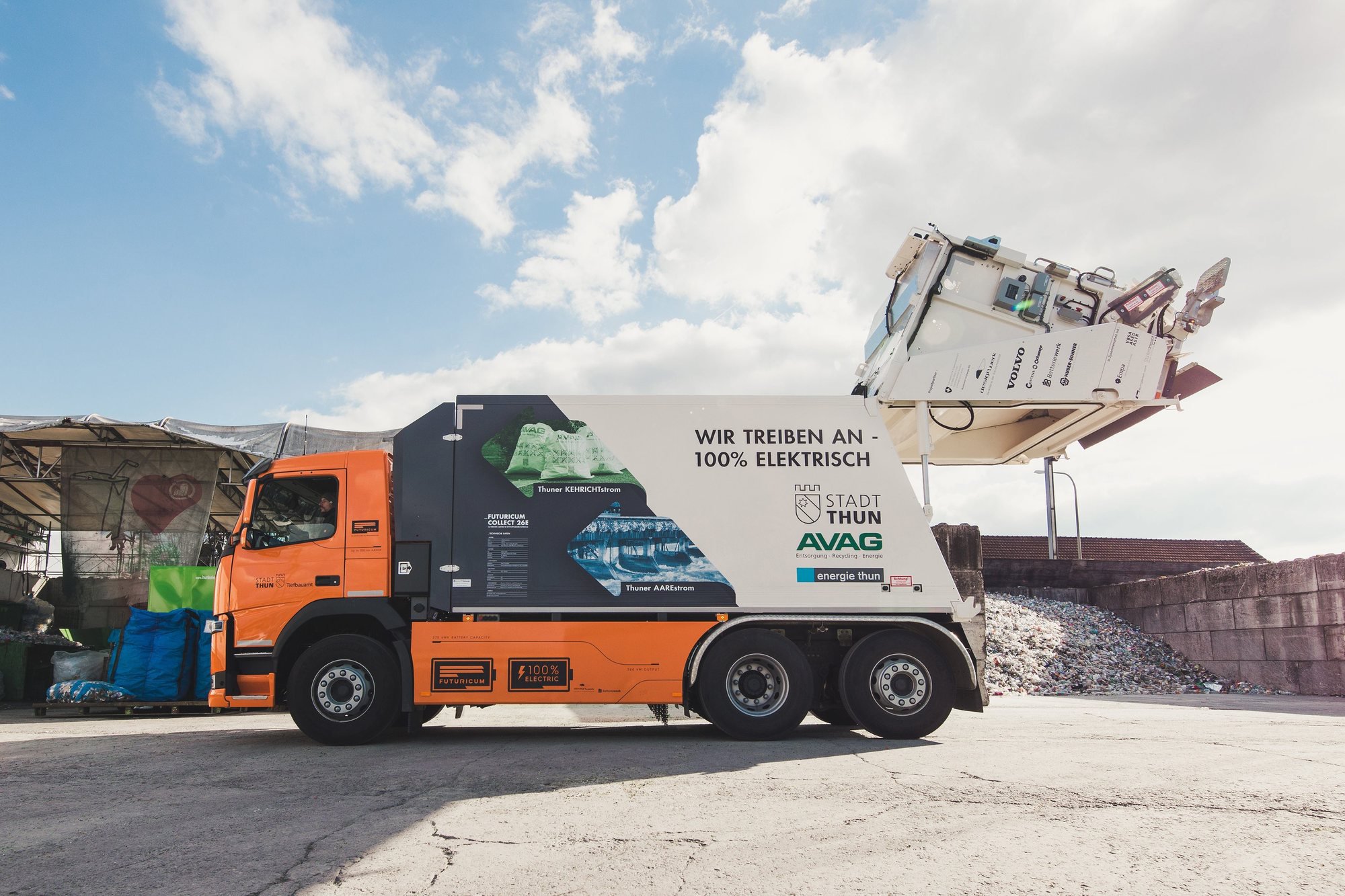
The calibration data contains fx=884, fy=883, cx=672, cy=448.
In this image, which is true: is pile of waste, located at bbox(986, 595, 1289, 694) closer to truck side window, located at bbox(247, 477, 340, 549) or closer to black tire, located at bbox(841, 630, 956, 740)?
black tire, located at bbox(841, 630, 956, 740)

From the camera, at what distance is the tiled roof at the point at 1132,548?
107 ft

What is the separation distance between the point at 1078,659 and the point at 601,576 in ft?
41.5

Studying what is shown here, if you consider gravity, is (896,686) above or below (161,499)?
below

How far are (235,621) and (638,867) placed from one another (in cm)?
566

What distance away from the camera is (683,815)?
15.8 feet

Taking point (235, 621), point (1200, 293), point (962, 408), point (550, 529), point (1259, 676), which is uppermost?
point (1200, 293)

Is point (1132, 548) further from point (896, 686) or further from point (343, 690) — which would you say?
point (343, 690)

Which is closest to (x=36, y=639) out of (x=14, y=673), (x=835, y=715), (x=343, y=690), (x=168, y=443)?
(x=14, y=673)

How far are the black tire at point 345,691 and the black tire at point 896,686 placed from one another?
4084 millimetres

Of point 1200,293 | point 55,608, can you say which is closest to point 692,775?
point 1200,293

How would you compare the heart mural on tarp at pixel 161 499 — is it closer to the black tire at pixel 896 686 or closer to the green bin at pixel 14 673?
the green bin at pixel 14 673

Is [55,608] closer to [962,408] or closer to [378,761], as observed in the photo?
[378,761]

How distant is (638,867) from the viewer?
3832 mm

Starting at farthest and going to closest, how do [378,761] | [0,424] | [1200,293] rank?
1. [0,424]
2. [1200,293]
3. [378,761]
